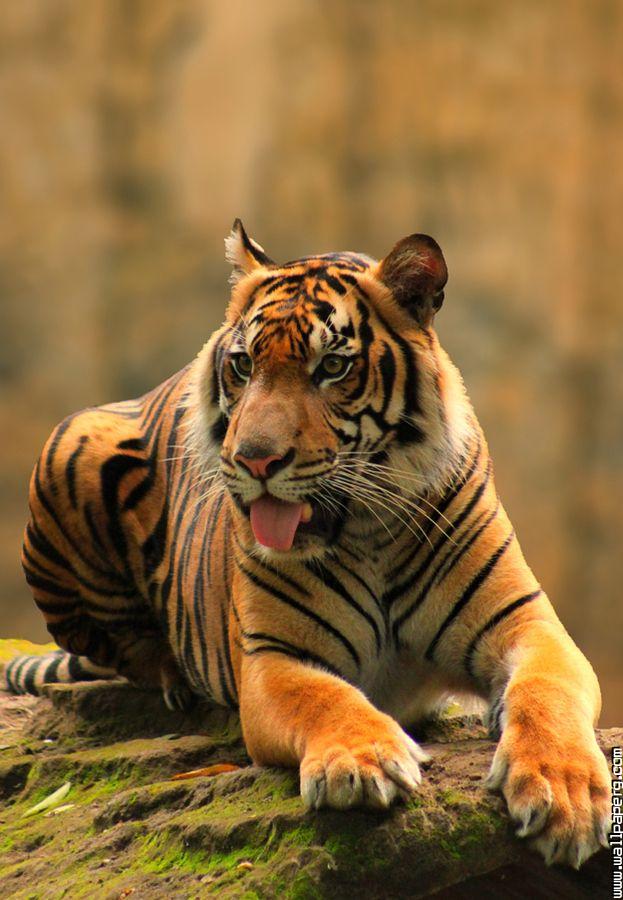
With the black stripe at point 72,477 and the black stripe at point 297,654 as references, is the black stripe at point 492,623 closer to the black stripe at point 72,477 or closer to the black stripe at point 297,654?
the black stripe at point 297,654

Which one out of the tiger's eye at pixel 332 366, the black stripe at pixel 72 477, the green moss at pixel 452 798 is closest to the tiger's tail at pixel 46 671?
the black stripe at pixel 72 477

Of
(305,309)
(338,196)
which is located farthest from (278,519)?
(338,196)

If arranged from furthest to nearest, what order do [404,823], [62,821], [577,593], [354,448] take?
1. [577,593]
2. [62,821]
3. [354,448]
4. [404,823]

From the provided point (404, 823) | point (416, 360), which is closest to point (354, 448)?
point (416, 360)

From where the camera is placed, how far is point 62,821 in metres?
2.86

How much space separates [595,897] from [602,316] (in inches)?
241

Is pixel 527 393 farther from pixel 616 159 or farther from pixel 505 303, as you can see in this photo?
pixel 616 159

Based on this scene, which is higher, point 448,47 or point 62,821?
point 448,47

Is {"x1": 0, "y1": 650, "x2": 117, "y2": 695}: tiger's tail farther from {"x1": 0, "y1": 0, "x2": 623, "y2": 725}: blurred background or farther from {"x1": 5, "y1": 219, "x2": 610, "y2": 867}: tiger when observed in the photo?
{"x1": 0, "y1": 0, "x2": 623, "y2": 725}: blurred background

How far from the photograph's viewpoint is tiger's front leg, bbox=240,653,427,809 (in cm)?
205

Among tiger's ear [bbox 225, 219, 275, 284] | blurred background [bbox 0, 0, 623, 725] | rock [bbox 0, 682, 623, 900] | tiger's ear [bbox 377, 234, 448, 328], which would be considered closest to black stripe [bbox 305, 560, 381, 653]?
rock [bbox 0, 682, 623, 900]

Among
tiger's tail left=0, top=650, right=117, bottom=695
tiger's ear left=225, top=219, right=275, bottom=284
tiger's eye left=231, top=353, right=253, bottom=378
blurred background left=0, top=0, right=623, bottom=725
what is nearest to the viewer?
tiger's eye left=231, top=353, right=253, bottom=378

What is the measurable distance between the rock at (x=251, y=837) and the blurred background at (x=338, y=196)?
4882 mm

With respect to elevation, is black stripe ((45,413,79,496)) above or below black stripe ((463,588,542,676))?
above
